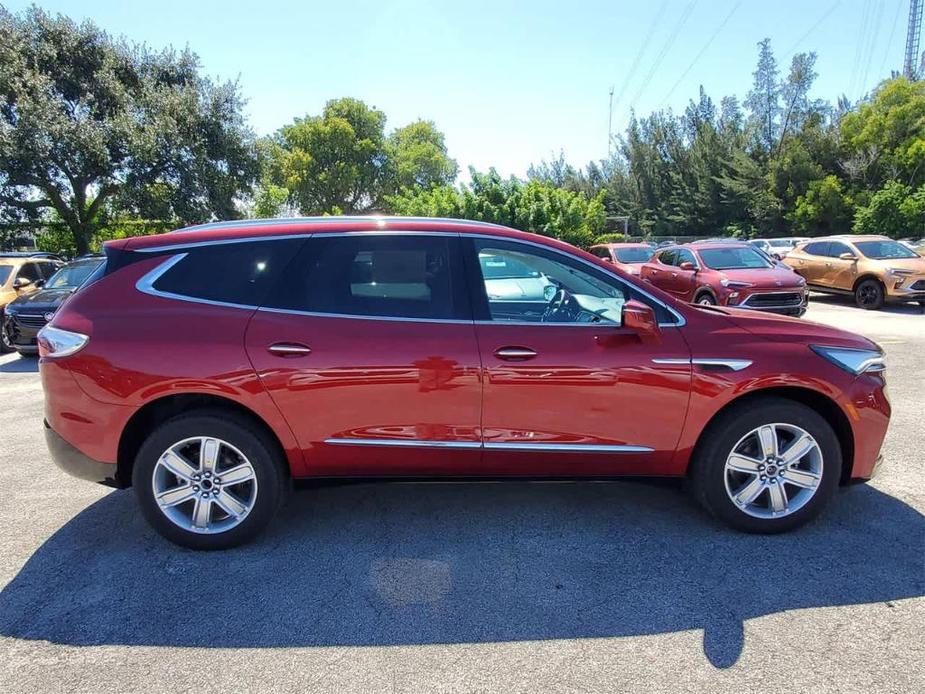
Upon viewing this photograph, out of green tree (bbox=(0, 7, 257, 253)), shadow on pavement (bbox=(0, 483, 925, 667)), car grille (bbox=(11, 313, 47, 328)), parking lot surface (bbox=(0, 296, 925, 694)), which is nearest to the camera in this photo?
A: parking lot surface (bbox=(0, 296, 925, 694))

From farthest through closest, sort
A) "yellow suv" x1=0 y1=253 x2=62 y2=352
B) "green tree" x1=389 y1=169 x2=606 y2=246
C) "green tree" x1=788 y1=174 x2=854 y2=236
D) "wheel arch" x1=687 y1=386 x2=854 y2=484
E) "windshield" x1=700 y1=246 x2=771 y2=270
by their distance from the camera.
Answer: "green tree" x1=788 y1=174 x2=854 y2=236 → "green tree" x1=389 y1=169 x2=606 y2=246 → "windshield" x1=700 y1=246 x2=771 y2=270 → "yellow suv" x1=0 y1=253 x2=62 y2=352 → "wheel arch" x1=687 y1=386 x2=854 y2=484

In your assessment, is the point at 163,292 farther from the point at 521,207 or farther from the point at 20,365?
the point at 521,207

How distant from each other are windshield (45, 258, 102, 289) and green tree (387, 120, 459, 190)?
3790cm

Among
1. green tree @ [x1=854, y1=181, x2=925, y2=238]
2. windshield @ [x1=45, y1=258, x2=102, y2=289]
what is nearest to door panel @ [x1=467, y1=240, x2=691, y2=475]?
windshield @ [x1=45, y1=258, x2=102, y2=289]

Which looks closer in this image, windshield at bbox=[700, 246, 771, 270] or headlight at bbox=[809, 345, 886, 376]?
headlight at bbox=[809, 345, 886, 376]

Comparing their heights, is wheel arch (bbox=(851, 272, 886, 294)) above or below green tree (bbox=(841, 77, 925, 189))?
below

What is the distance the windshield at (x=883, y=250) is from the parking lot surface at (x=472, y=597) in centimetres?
1232

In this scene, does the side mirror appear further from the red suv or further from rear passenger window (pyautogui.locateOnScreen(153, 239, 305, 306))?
rear passenger window (pyautogui.locateOnScreen(153, 239, 305, 306))

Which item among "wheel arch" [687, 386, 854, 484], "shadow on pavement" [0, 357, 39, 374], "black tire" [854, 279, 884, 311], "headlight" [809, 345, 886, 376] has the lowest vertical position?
"shadow on pavement" [0, 357, 39, 374]

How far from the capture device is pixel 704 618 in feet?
8.85

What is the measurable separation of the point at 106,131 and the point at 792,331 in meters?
20.1

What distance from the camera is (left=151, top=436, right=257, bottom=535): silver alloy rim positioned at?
324 cm

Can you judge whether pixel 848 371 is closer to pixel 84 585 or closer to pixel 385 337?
pixel 385 337

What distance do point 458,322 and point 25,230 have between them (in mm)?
23272
